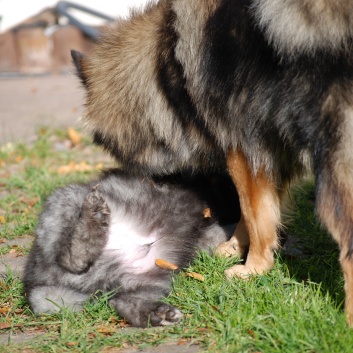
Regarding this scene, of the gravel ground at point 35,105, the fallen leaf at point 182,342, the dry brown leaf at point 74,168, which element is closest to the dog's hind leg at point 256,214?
the fallen leaf at point 182,342

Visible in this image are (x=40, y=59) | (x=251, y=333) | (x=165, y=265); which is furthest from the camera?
(x=40, y=59)

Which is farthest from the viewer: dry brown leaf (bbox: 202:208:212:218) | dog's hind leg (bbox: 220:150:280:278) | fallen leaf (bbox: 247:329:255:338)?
dry brown leaf (bbox: 202:208:212:218)

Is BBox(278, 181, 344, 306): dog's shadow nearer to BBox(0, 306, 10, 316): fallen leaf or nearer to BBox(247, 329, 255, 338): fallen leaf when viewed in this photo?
BBox(247, 329, 255, 338): fallen leaf

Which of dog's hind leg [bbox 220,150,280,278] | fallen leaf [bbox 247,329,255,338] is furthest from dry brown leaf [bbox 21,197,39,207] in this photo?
fallen leaf [bbox 247,329,255,338]

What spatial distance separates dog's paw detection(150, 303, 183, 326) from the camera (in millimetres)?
3064

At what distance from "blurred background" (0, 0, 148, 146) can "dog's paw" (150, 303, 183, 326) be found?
15.8 ft

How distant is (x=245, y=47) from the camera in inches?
116

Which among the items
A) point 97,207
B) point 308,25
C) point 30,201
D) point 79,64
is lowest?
point 30,201

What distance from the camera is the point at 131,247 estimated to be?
3.67 m

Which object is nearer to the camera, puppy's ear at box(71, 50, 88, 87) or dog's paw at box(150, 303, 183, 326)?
dog's paw at box(150, 303, 183, 326)

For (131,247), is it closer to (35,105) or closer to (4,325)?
(4,325)

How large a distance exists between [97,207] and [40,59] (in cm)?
1030

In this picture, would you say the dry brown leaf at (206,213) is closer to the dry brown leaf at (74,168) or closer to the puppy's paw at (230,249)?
the puppy's paw at (230,249)

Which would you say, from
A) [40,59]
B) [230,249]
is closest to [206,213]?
[230,249]
